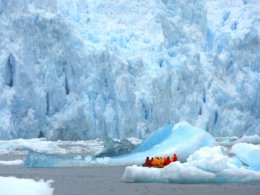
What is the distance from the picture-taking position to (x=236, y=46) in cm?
3017

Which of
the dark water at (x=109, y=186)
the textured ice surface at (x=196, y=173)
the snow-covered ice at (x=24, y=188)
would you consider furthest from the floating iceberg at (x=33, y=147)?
the snow-covered ice at (x=24, y=188)

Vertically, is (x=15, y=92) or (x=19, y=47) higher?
(x=19, y=47)

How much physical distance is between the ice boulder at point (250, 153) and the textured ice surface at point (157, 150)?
222 cm

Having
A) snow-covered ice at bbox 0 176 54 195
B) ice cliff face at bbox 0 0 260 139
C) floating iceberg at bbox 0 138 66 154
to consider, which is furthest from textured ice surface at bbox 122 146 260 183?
ice cliff face at bbox 0 0 260 139

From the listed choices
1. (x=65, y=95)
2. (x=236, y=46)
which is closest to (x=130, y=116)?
(x=65, y=95)

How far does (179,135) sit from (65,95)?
10.6 meters

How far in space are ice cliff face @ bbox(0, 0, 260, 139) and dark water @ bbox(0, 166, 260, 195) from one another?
36.6ft

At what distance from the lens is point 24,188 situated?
488cm

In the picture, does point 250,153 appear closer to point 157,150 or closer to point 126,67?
point 157,150

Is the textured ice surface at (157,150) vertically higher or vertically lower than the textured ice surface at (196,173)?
higher

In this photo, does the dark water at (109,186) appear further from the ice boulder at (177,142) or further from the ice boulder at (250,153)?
the ice boulder at (177,142)

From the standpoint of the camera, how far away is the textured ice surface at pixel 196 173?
934 cm

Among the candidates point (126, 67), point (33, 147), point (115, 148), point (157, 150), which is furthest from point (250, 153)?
point (126, 67)

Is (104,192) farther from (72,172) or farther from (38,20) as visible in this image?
(38,20)
